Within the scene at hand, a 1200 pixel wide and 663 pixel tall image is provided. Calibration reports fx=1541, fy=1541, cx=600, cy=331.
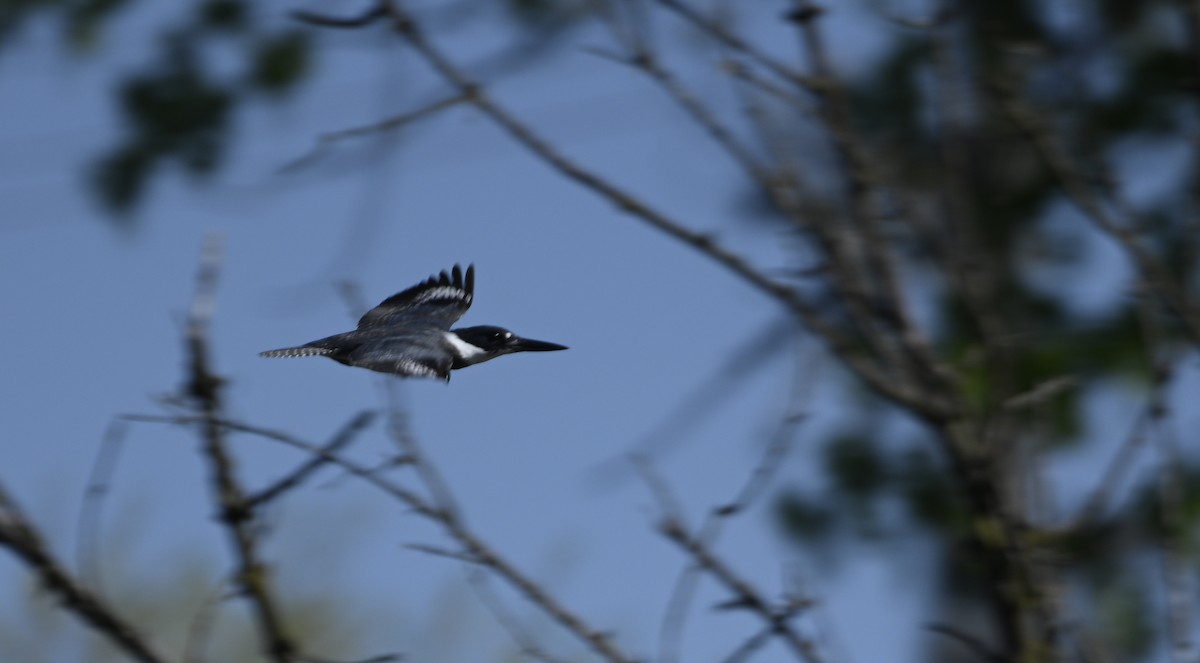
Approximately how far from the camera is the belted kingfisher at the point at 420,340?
1952 mm

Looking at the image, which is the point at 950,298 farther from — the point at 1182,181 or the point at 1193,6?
the point at 1193,6

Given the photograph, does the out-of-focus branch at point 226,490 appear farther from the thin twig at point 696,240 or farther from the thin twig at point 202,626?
the thin twig at point 696,240

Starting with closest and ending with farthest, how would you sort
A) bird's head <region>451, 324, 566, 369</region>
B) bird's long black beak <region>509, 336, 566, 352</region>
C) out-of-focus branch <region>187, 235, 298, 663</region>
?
out-of-focus branch <region>187, 235, 298, 663</region> → bird's head <region>451, 324, 566, 369</region> → bird's long black beak <region>509, 336, 566, 352</region>

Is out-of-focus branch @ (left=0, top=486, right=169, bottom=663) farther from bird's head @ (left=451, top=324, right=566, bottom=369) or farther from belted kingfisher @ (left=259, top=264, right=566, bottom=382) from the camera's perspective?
bird's head @ (left=451, top=324, right=566, bottom=369)

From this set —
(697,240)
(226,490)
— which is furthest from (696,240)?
(226,490)

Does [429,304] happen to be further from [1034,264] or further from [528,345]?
[1034,264]

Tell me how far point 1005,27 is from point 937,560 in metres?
1.73

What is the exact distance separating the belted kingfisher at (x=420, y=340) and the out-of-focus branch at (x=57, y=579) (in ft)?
1.30

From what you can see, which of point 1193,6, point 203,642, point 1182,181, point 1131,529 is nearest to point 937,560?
point 1131,529

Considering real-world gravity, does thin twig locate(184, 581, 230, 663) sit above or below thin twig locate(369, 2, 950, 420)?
below

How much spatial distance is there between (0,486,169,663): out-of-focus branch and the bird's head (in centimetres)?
73

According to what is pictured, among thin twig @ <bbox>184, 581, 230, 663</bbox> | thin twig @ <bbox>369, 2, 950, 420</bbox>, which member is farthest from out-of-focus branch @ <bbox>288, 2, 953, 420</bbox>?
thin twig @ <bbox>184, 581, 230, 663</bbox>

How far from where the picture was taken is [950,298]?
4.71 metres

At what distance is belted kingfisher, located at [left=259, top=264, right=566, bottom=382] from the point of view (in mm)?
1952
